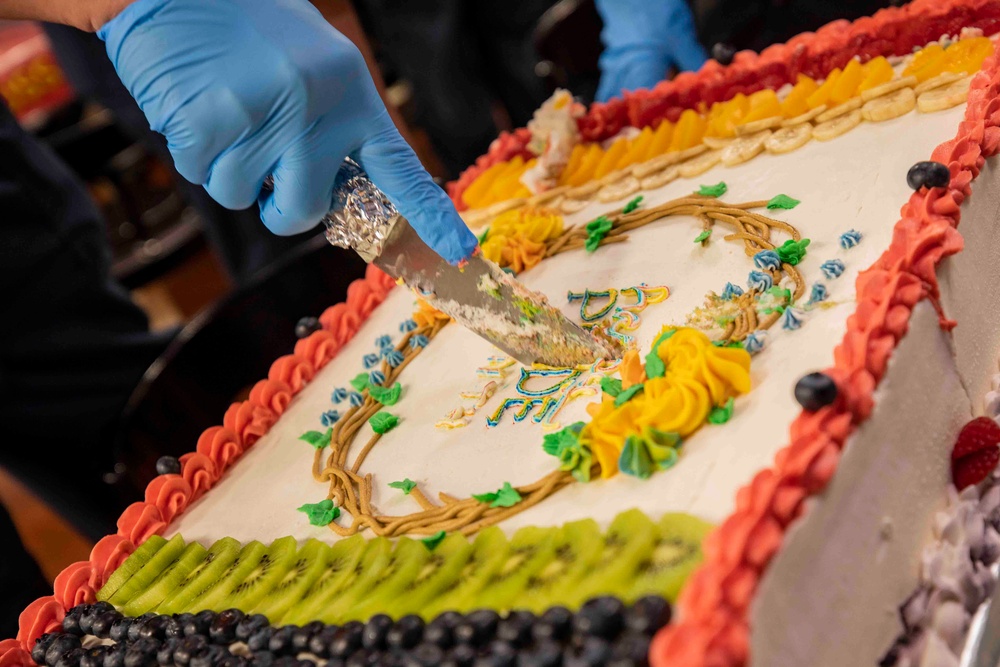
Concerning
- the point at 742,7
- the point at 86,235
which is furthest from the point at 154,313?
the point at 742,7

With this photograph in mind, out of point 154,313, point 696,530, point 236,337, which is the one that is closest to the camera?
point 696,530

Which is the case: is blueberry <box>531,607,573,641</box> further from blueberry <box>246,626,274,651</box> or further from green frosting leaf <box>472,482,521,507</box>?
blueberry <box>246,626,274,651</box>

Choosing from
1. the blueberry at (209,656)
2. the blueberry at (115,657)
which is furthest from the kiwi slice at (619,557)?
the blueberry at (115,657)

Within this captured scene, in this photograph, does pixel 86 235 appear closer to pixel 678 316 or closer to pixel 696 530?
pixel 678 316

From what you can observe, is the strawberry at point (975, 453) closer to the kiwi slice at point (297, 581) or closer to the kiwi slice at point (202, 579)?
the kiwi slice at point (297, 581)

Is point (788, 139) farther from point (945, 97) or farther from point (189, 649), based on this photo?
point (189, 649)

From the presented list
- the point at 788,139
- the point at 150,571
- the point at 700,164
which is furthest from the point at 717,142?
the point at 150,571
